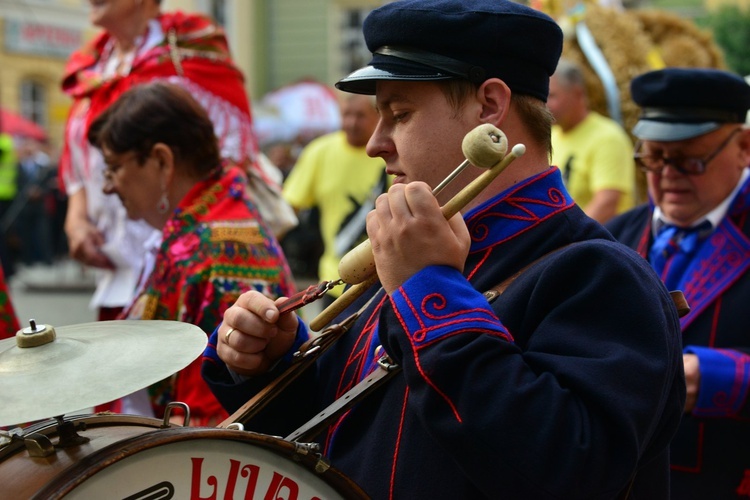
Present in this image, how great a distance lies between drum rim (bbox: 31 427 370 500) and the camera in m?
1.55

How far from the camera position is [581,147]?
5547 millimetres

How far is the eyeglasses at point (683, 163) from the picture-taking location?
11.0 feet

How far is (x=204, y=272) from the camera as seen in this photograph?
3.13 m

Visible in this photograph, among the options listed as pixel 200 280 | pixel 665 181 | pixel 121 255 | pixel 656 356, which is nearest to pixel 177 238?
pixel 200 280

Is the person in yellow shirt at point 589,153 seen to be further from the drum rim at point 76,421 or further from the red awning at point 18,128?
A: the red awning at point 18,128

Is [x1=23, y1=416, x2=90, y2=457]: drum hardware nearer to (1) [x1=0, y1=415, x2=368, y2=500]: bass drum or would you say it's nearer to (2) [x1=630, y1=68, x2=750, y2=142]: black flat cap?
(1) [x1=0, y1=415, x2=368, y2=500]: bass drum

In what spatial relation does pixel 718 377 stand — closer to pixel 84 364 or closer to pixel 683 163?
pixel 683 163

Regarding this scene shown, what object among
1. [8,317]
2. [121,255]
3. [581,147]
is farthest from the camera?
[581,147]

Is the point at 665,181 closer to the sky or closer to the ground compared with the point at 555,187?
closer to the ground

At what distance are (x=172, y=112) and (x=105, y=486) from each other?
200 centimetres

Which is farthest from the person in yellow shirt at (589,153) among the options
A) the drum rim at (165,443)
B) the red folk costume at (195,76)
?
the drum rim at (165,443)

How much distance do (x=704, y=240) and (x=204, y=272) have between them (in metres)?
1.50

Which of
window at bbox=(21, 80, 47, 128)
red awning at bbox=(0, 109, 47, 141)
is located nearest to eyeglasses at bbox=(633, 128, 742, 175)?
red awning at bbox=(0, 109, 47, 141)

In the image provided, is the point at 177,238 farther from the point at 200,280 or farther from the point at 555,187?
the point at 555,187
